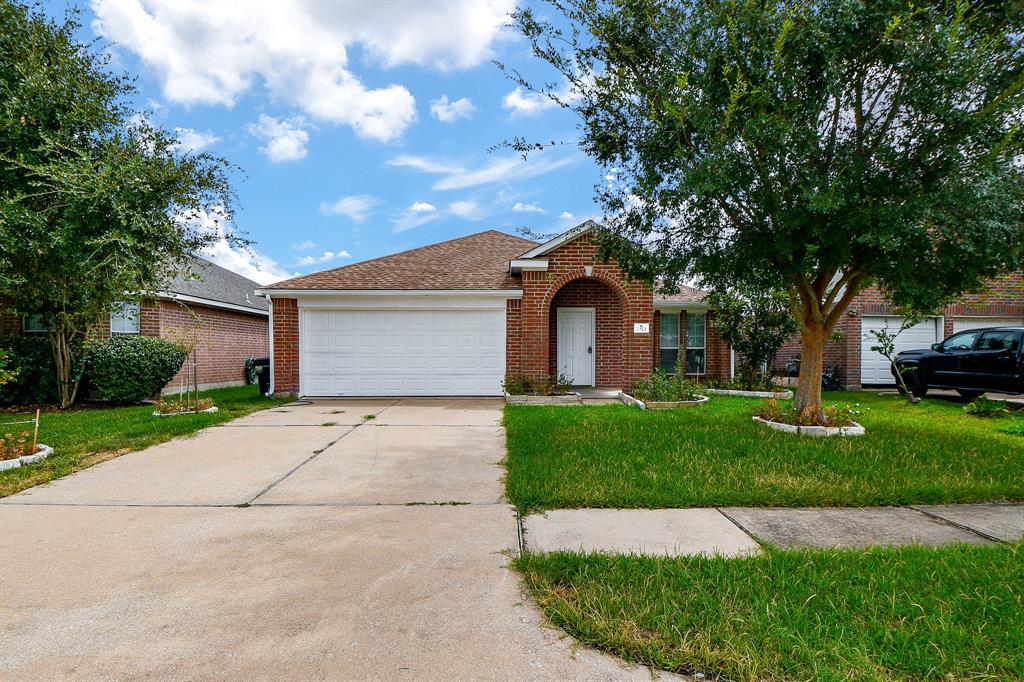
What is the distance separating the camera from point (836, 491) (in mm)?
4461

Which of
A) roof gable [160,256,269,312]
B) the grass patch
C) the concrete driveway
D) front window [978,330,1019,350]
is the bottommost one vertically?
the concrete driveway

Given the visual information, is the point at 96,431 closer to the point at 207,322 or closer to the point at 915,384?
the point at 207,322

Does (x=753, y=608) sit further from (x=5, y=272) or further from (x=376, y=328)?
(x=376, y=328)

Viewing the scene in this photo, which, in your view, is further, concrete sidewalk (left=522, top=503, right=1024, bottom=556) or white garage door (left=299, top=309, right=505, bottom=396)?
white garage door (left=299, top=309, right=505, bottom=396)

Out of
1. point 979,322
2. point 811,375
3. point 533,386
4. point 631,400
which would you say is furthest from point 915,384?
point 533,386

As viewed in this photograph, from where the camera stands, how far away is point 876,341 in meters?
14.1

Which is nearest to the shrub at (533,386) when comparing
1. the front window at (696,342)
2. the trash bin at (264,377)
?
the front window at (696,342)

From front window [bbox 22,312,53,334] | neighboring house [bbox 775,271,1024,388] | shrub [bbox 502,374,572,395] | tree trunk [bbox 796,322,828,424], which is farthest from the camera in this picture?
neighboring house [bbox 775,271,1024,388]

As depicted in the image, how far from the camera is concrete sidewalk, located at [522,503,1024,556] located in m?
3.44

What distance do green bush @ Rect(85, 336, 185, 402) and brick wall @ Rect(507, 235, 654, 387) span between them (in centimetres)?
791

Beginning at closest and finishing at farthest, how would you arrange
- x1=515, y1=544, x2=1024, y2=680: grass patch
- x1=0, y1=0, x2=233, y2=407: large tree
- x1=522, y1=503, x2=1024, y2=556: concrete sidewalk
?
x1=515, y1=544, x2=1024, y2=680: grass patch, x1=522, y1=503, x2=1024, y2=556: concrete sidewalk, x1=0, y1=0, x2=233, y2=407: large tree

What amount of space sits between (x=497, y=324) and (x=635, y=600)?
391 inches

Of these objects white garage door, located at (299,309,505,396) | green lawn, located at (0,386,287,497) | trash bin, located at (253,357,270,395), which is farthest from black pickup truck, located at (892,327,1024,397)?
trash bin, located at (253,357,270,395)

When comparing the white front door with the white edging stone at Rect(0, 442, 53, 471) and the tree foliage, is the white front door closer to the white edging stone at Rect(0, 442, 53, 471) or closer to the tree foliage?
the tree foliage
